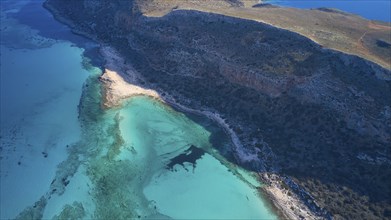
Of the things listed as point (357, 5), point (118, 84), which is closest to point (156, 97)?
point (118, 84)

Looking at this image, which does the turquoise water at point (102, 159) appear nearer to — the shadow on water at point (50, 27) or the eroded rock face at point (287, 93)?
the eroded rock face at point (287, 93)

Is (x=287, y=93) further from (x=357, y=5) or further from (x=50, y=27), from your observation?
(x=357, y=5)

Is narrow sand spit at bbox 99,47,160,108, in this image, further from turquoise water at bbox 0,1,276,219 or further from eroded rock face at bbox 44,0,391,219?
eroded rock face at bbox 44,0,391,219

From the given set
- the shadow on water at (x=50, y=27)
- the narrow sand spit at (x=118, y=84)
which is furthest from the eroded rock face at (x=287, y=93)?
the shadow on water at (x=50, y=27)

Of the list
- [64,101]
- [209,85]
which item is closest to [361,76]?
[209,85]

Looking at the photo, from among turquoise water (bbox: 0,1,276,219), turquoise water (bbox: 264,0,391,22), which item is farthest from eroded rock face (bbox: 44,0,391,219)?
turquoise water (bbox: 264,0,391,22)
